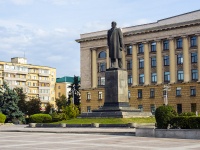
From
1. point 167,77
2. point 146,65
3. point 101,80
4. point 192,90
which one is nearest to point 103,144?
point 192,90

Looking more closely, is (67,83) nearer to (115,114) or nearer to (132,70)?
(132,70)

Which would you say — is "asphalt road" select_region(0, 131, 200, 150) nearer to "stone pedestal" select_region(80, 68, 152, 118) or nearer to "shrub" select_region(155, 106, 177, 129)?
"shrub" select_region(155, 106, 177, 129)

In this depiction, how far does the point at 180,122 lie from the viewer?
21.3m

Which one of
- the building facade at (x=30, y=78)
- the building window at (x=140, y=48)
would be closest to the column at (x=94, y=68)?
the building window at (x=140, y=48)

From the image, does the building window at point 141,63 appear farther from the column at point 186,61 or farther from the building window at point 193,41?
the building window at point 193,41

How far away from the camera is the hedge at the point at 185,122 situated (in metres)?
20.6

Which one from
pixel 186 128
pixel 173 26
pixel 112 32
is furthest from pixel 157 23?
pixel 186 128

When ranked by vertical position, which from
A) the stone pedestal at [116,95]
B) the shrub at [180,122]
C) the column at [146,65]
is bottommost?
the shrub at [180,122]

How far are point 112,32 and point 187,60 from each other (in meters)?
35.3

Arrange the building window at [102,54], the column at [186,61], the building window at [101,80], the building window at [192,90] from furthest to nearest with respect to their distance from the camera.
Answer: the building window at [102,54] → the building window at [101,80] → the column at [186,61] → the building window at [192,90]

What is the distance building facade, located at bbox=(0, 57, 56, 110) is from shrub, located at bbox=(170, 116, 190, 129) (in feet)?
298

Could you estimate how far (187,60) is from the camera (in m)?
67.4

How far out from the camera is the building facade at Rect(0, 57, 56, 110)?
361ft

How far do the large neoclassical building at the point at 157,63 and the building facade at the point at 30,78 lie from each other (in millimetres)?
36074
